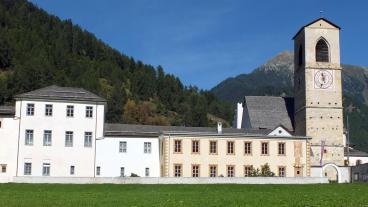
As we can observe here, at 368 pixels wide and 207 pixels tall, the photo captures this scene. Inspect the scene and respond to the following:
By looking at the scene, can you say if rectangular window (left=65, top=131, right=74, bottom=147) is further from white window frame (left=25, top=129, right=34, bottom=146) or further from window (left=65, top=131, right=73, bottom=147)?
white window frame (left=25, top=129, right=34, bottom=146)

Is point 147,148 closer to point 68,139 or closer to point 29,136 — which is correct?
point 68,139

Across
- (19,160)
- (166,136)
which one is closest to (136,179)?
(166,136)

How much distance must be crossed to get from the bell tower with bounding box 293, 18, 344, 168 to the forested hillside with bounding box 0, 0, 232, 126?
51.1m

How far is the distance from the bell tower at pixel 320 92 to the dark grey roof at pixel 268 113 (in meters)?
1.83

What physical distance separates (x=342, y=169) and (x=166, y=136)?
24425mm

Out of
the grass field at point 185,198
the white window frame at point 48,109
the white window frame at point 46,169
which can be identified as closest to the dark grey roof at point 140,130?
the white window frame at point 48,109

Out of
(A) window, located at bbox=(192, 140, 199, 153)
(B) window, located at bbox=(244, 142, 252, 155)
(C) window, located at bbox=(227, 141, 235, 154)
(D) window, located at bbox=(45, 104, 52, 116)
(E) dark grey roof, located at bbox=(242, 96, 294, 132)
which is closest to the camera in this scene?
(D) window, located at bbox=(45, 104, 52, 116)

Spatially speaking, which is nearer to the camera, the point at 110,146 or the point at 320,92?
the point at 110,146

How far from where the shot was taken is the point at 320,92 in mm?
79562

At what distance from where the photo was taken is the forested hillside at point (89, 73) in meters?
130

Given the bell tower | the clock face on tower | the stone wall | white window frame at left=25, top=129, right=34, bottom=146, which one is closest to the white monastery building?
white window frame at left=25, top=129, right=34, bottom=146

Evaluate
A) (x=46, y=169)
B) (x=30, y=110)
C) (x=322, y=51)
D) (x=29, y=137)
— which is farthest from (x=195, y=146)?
(x=322, y=51)

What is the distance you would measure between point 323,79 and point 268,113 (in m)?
8.87

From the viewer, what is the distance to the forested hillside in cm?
12988
